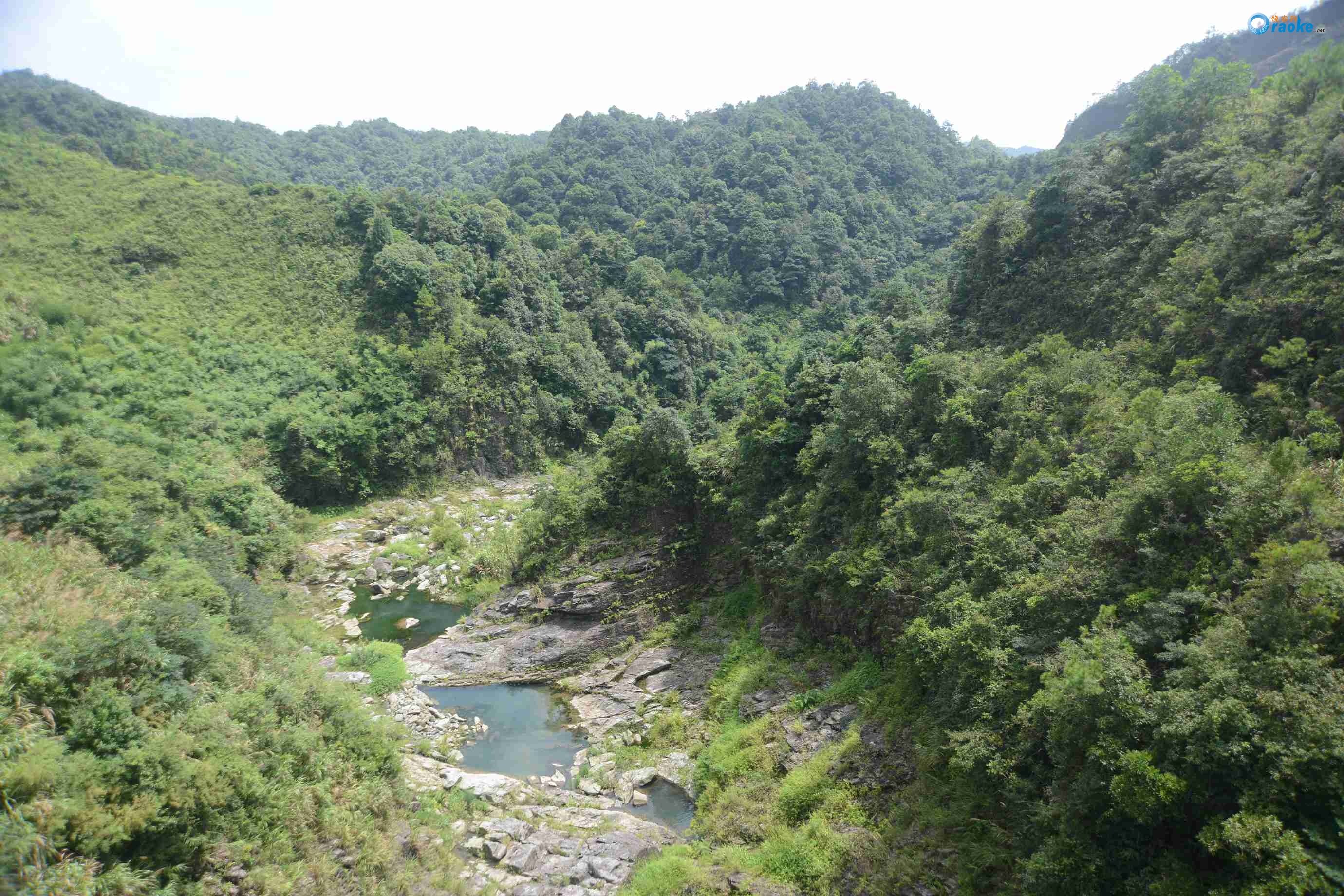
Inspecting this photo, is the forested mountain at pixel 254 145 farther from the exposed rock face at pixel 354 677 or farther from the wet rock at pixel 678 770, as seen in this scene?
the wet rock at pixel 678 770

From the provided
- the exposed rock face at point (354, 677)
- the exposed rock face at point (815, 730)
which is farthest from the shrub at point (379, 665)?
the exposed rock face at point (815, 730)

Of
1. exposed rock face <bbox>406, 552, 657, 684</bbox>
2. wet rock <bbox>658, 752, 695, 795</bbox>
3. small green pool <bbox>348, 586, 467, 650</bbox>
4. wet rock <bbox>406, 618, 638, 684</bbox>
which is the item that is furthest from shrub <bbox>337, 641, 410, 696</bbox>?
wet rock <bbox>658, 752, 695, 795</bbox>

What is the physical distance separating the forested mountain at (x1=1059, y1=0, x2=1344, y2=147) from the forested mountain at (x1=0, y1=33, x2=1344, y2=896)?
36.4 ft

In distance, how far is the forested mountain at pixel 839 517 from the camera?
33.6 ft

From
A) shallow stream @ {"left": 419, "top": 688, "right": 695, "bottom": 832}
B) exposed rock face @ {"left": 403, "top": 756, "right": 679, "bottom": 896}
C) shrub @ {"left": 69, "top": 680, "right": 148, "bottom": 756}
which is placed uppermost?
shrub @ {"left": 69, "top": 680, "right": 148, "bottom": 756}

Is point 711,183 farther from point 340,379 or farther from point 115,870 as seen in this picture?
point 115,870

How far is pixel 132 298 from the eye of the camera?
4191 cm

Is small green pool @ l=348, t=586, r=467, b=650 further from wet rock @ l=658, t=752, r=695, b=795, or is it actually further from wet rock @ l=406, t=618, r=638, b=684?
wet rock @ l=658, t=752, r=695, b=795

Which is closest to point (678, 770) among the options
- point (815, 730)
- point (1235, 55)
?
point (815, 730)

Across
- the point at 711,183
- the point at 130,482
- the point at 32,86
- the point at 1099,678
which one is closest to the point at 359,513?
the point at 130,482

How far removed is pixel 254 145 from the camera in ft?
333

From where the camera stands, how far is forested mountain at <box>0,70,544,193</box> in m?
67.9

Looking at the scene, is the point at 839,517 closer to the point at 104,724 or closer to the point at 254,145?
the point at 104,724

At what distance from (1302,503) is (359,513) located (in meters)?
43.5
